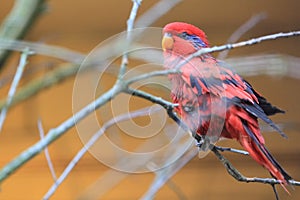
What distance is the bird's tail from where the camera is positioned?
1.13 metres

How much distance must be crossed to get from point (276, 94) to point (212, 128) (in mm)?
1369

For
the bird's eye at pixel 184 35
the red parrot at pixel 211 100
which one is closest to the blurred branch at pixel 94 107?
the red parrot at pixel 211 100

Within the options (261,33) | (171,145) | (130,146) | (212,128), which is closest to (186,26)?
(212,128)

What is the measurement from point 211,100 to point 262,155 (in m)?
0.15

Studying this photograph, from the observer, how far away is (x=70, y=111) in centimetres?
258

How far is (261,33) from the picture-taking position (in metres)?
2.37

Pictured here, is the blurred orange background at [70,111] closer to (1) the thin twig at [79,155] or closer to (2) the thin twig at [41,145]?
(1) the thin twig at [79,155]

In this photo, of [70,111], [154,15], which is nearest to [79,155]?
[154,15]

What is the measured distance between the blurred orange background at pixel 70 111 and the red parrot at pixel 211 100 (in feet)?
3.67

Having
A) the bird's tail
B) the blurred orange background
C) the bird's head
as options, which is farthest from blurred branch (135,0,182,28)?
the blurred orange background

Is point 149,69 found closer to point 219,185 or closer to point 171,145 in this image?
point 171,145

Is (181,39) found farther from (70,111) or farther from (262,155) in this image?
(70,111)

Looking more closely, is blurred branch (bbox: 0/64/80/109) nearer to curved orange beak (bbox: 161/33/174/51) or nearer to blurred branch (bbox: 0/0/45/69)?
blurred branch (bbox: 0/0/45/69)

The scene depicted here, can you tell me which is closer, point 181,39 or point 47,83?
point 47,83
